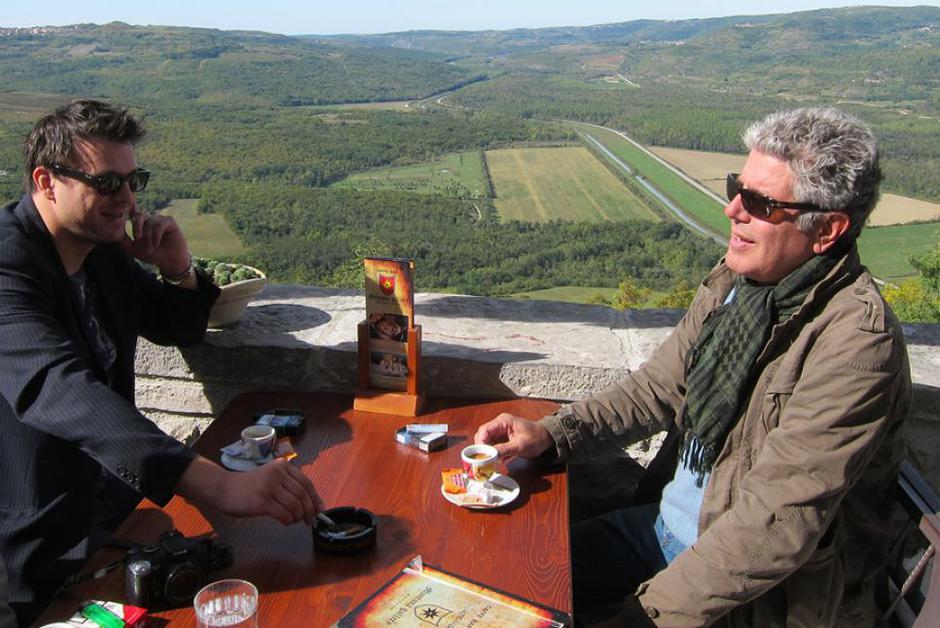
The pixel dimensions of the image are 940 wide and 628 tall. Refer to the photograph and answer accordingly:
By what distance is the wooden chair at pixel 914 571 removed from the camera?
149cm

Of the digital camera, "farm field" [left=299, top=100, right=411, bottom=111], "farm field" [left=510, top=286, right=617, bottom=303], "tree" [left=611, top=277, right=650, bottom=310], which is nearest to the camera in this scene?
the digital camera

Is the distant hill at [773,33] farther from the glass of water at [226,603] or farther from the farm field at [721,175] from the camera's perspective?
the glass of water at [226,603]

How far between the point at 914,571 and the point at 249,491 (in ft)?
4.87

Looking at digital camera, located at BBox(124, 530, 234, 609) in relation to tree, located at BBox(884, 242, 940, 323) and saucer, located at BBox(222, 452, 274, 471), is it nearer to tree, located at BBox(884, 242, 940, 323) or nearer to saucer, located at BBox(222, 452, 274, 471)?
saucer, located at BBox(222, 452, 274, 471)

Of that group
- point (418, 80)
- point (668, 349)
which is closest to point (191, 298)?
point (668, 349)

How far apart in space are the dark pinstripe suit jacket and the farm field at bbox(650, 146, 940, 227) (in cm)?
1020

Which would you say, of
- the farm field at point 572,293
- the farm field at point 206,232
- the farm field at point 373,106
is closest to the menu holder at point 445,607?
the farm field at point 572,293

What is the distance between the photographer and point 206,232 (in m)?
19.6

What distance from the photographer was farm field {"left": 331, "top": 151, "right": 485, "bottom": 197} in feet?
114

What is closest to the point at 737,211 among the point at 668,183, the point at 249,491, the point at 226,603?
the point at 249,491

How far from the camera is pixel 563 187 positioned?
1467 inches

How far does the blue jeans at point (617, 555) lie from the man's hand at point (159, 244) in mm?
1385

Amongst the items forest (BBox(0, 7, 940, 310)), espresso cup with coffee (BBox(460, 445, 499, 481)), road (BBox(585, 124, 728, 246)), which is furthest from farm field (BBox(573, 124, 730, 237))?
espresso cup with coffee (BBox(460, 445, 499, 481))

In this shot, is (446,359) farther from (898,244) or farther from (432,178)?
(432,178)
